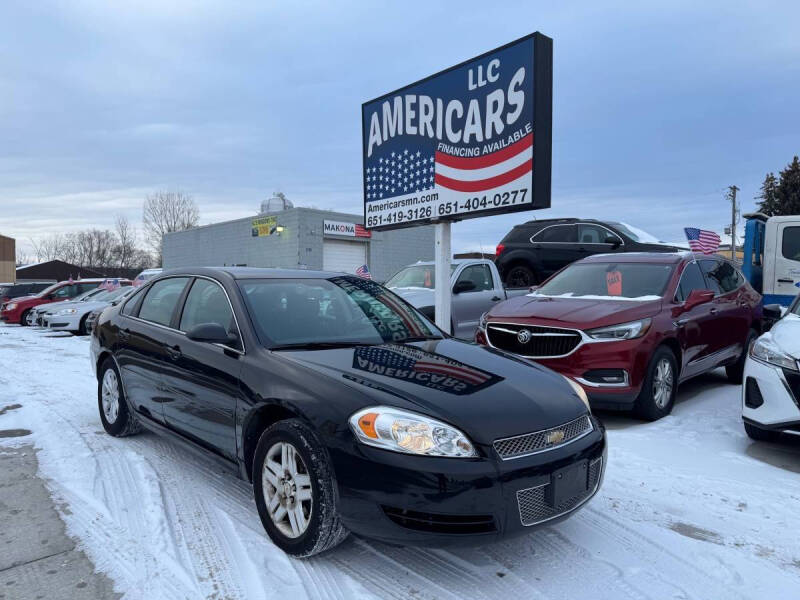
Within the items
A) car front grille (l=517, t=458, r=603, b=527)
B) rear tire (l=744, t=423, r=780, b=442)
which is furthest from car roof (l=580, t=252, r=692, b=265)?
car front grille (l=517, t=458, r=603, b=527)

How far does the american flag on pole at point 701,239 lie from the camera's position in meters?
19.2

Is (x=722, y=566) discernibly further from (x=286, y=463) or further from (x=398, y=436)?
(x=286, y=463)

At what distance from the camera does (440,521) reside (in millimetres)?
2510

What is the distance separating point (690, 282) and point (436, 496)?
5.13 metres

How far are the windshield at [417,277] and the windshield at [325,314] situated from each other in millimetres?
5453

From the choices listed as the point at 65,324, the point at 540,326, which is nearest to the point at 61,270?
the point at 65,324

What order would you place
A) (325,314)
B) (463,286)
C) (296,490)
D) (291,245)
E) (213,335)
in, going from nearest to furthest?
(296,490) < (213,335) < (325,314) < (463,286) < (291,245)

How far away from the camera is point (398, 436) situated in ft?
8.41

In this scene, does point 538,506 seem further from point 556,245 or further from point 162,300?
point 556,245

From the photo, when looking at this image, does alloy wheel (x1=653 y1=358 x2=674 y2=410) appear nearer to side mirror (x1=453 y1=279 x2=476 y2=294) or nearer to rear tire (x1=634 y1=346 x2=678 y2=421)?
rear tire (x1=634 y1=346 x2=678 y2=421)

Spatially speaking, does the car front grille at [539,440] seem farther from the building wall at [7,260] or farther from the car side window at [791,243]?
the building wall at [7,260]

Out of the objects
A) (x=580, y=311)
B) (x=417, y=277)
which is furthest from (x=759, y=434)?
(x=417, y=277)

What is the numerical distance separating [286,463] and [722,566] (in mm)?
2253

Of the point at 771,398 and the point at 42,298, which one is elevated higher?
the point at 42,298
